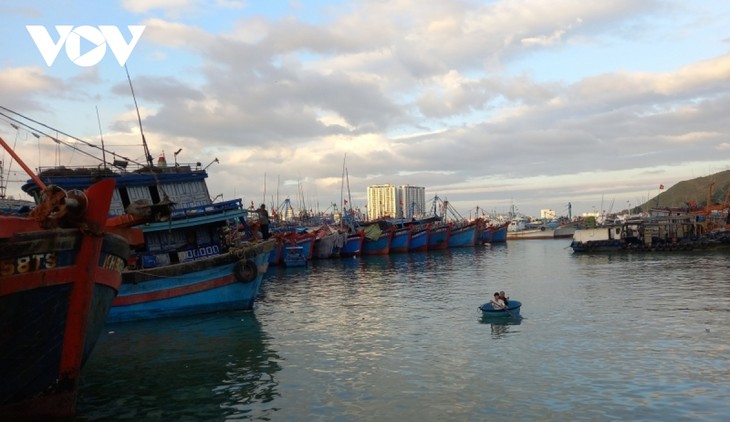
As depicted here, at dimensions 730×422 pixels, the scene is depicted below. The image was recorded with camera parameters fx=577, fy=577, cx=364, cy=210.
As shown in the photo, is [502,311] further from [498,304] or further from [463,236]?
[463,236]

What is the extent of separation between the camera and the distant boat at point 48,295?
12.6 metres

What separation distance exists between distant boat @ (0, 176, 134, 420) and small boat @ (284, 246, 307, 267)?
2049 inches

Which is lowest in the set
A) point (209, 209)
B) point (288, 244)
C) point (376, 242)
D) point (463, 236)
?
point (376, 242)

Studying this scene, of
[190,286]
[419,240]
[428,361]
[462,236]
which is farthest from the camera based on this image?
[462,236]

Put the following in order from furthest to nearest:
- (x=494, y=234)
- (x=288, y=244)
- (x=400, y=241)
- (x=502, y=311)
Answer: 1. (x=494, y=234)
2. (x=400, y=241)
3. (x=288, y=244)
4. (x=502, y=311)

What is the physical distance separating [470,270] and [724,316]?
30180 millimetres

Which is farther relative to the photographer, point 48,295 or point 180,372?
point 180,372

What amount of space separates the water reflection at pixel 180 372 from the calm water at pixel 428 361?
0.08 meters

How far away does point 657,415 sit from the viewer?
14.1 metres

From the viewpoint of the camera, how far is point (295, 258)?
218 feet

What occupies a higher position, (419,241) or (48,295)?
(48,295)

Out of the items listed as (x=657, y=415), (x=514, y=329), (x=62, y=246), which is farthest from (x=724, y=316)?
(x=62, y=246)

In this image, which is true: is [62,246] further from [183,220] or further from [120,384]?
[183,220]

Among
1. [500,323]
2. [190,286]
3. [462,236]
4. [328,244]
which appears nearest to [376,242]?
[328,244]
